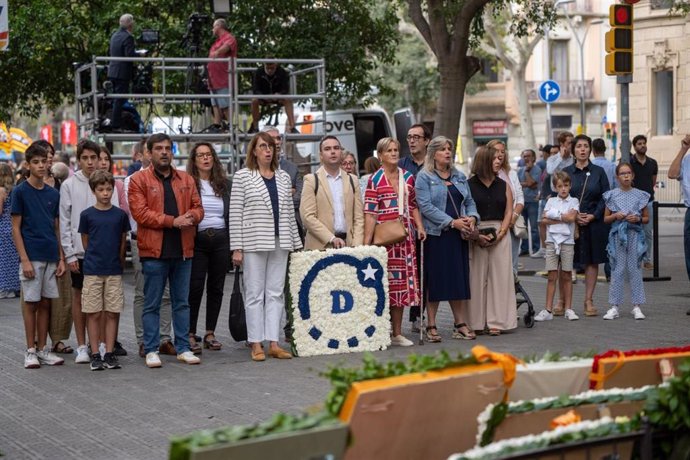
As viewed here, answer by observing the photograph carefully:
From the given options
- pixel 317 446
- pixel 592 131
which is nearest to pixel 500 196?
pixel 317 446

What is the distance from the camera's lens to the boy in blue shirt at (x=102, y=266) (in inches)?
422

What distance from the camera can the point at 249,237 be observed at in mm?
10969

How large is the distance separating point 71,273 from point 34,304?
1.46 feet

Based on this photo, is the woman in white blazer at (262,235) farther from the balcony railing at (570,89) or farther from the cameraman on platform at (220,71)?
the balcony railing at (570,89)

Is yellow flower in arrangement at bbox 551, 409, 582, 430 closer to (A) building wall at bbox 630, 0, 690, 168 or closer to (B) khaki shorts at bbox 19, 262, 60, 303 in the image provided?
(B) khaki shorts at bbox 19, 262, 60, 303

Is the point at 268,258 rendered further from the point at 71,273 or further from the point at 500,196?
the point at 500,196

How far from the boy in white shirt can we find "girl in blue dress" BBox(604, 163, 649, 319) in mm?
414

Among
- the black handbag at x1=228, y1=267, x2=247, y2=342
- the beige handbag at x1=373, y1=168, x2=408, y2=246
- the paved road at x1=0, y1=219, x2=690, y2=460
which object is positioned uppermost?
the beige handbag at x1=373, y1=168, x2=408, y2=246

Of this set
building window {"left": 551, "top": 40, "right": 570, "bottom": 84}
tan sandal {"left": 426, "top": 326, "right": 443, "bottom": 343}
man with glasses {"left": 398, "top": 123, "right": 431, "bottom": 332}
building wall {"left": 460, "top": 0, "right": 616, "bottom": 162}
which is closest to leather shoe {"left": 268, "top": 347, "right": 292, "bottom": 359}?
tan sandal {"left": 426, "top": 326, "right": 443, "bottom": 343}

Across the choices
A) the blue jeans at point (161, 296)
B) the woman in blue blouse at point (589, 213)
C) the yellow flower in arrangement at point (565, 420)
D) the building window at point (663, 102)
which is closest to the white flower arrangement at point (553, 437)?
the yellow flower in arrangement at point (565, 420)

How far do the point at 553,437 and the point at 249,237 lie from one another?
6.42m

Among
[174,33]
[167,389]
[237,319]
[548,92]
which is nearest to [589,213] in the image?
[237,319]

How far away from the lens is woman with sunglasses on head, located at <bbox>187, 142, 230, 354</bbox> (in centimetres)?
→ 1154

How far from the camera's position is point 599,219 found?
46.2 ft
